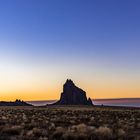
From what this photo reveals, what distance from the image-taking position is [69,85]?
150625mm

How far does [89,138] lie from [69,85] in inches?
5148

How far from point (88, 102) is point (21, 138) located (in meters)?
129

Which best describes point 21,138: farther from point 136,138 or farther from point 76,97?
point 76,97

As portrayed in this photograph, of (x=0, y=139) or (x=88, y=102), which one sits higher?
(x=88, y=102)

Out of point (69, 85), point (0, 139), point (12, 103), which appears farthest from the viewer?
point (69, 85)

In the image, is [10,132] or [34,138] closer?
[34,138]

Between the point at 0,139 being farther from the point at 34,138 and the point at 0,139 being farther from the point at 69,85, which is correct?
the point at 69,85

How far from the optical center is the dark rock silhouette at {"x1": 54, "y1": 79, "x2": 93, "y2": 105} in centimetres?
14750

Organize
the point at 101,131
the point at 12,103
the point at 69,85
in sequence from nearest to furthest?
the point at 101,131
the point at 12,103
the point at 69,85

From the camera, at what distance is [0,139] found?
64.7ft

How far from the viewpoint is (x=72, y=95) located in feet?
485

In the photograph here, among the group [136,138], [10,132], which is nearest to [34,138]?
[10,132]

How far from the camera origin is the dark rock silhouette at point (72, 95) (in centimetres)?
14750

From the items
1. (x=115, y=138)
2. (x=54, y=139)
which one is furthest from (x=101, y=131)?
(x=54, y=139)
